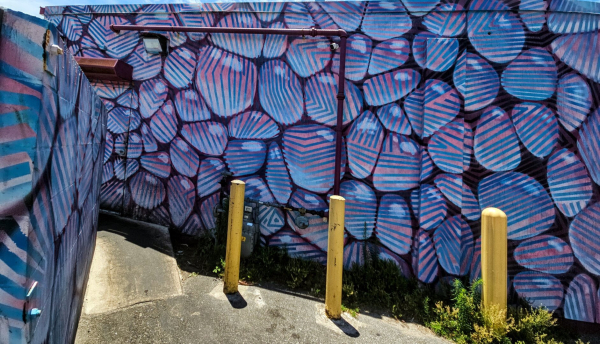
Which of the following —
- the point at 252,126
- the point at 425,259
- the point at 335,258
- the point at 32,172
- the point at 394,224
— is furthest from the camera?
the point at 252,126

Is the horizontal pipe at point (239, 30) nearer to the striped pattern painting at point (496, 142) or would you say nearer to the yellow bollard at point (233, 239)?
the striped pattern painting at point (496, 142)

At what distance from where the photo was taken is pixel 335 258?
10.5ft

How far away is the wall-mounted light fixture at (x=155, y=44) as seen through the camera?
5.06 m

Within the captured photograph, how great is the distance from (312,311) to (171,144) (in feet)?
13.3

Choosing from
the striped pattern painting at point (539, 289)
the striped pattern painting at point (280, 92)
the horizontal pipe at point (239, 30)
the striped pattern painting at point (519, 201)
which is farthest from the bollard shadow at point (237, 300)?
the horizontal pipe at point (239, 30)

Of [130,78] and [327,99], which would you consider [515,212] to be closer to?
[327,99]

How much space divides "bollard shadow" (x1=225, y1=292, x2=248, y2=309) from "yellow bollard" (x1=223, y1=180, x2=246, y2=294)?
0.07m

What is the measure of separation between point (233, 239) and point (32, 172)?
2.42 meters

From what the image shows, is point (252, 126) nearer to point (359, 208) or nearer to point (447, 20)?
point (359, 208)

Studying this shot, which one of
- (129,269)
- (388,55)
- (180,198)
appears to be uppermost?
(388,55)

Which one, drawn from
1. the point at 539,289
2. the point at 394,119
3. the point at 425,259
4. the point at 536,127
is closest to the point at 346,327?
the point at 425,259

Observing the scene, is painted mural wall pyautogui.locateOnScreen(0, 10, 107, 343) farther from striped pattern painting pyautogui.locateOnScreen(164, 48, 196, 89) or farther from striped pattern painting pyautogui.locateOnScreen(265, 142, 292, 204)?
striped pattern painting pyautogui.locateOnScreen(164, 48, 196, 89)

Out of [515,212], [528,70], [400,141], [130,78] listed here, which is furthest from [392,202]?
[130,78]

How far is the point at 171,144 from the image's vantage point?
17.3 ft
